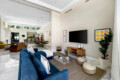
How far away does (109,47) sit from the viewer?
2537 mm

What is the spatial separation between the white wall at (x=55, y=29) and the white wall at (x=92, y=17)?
151 cm

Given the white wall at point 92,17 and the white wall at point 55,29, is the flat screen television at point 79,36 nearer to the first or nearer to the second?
the white wall at point 92,17

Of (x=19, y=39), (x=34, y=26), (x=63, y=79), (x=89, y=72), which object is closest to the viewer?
(x=63, y=79)

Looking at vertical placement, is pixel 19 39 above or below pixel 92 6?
below

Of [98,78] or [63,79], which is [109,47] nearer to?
[98,78]

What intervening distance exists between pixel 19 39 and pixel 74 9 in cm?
1049

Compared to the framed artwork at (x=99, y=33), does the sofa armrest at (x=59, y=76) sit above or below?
below

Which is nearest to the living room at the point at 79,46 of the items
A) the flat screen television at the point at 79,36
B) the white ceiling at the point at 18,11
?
the flat screen television at the point at 79,36

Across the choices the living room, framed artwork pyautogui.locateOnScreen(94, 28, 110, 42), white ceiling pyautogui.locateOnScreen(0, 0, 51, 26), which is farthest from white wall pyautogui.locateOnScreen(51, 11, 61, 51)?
framed artwork pyautogui.locateOnScreen(94, 28, 110, 42)

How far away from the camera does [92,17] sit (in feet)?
10.2

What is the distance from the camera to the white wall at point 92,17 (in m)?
2.57

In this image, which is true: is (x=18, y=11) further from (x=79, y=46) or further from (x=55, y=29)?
(x=79, y=46)

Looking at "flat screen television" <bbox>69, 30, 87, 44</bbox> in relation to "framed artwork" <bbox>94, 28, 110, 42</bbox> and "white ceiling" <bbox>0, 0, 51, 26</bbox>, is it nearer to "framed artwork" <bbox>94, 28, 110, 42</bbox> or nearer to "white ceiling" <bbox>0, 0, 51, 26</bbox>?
"framed artwork" <bbox>94, 28, 110, 42</bbox>

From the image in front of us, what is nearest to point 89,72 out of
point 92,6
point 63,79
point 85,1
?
point 63,79
